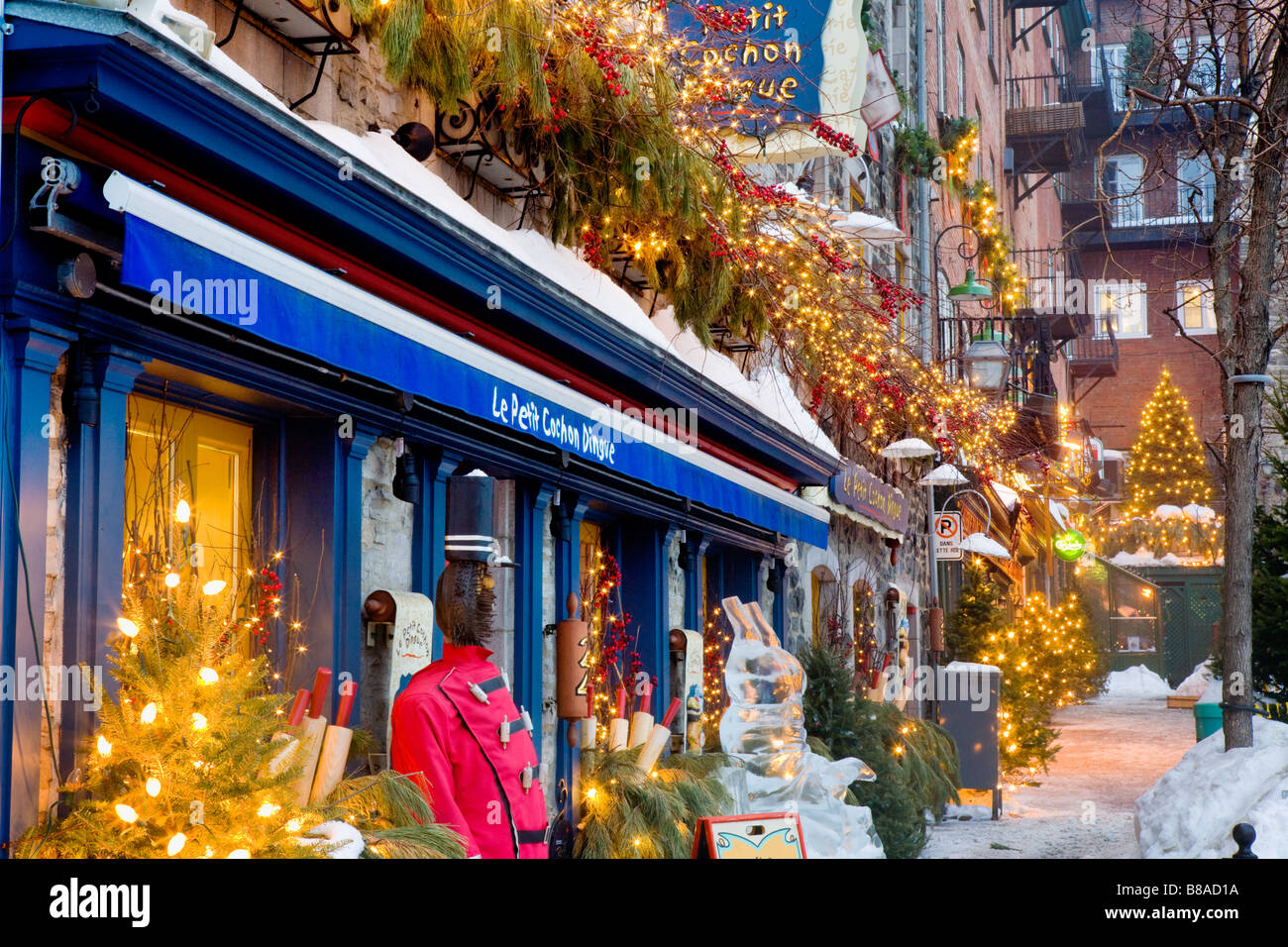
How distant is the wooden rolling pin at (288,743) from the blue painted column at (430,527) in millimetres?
1948

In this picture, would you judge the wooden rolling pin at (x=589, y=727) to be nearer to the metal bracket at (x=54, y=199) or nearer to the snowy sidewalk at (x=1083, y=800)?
the snowy sidewalk at (x=1083, y=800)

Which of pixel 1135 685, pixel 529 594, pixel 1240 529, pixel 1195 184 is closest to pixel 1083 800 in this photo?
pixel 1240 529

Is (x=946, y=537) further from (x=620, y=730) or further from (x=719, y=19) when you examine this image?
(x=719, y=19)

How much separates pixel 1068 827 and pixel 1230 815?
3903mm

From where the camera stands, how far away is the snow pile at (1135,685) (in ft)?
107

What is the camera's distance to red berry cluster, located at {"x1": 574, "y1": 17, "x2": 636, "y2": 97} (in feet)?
23.8

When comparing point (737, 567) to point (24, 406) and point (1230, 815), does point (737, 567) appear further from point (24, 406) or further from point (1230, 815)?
point (24, 406)

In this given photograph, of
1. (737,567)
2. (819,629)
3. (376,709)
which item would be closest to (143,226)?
(376,709)

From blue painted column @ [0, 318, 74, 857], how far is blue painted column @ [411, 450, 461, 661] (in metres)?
2.69

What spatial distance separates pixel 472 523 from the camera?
5730 mm

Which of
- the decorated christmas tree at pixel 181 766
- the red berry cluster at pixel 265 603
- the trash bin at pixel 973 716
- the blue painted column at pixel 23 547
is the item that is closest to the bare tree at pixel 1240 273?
the trash bin at pixel 973 716

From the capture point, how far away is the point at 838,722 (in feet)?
36.3

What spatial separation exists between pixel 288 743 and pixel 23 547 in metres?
0.98
